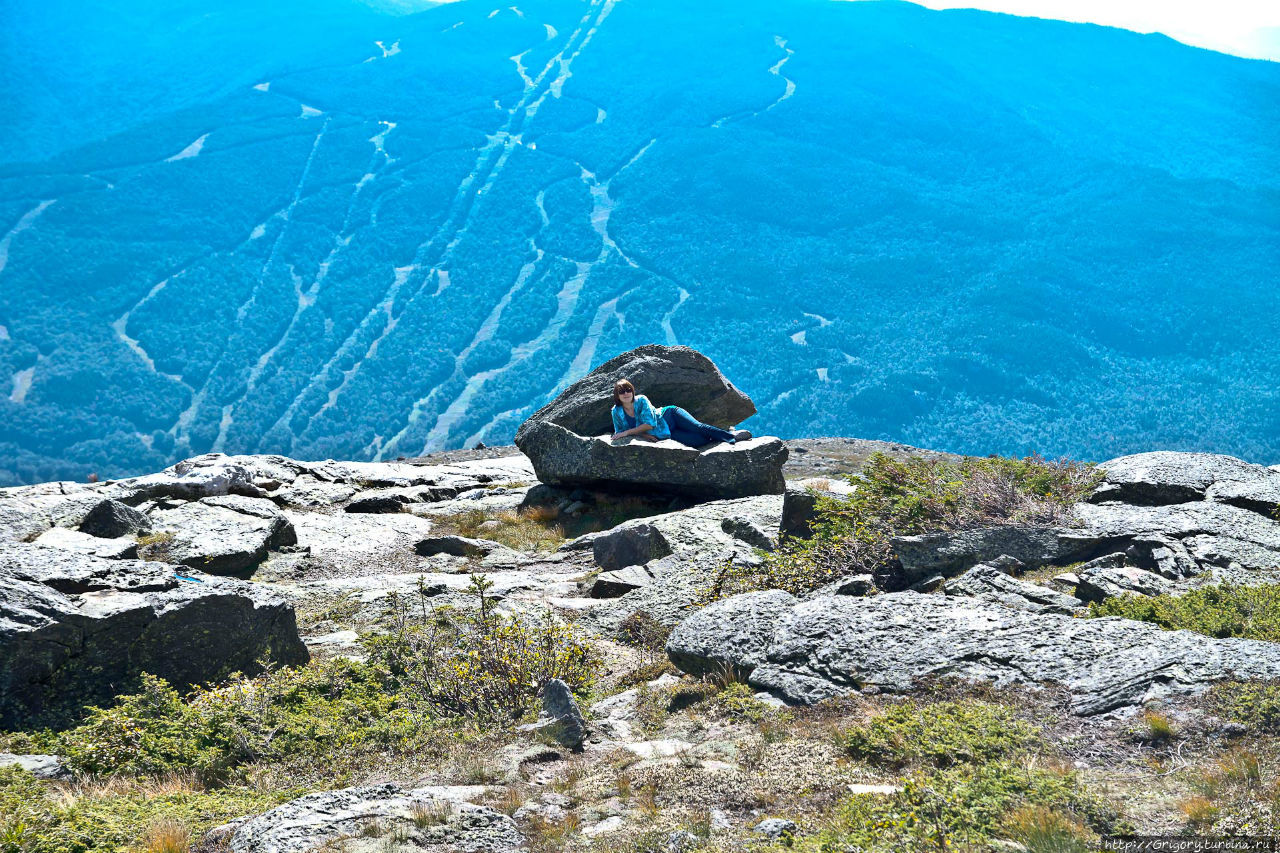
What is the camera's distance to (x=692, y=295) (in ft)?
642

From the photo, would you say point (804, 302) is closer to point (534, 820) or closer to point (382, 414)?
point (382, 414)

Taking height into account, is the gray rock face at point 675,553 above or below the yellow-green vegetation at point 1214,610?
below

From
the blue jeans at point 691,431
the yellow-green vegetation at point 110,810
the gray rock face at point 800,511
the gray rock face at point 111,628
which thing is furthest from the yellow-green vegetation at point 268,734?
the blue jeans at point 691,431

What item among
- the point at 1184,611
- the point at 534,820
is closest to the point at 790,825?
the point at 534,820

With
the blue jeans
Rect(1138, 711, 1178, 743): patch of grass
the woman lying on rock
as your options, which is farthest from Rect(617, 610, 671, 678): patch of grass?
the blue jeans

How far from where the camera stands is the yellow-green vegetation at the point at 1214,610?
6.60 meters

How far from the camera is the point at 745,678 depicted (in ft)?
24.1

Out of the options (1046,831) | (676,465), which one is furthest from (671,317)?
(1046,831)

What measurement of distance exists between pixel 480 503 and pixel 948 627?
1521 centimetres

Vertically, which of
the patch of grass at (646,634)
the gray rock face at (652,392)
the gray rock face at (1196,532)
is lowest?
the gray rock face at (652,392)

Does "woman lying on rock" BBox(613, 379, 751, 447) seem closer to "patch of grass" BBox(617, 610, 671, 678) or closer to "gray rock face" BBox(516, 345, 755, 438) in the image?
"gray rock face" BBox(516, 345, 755, 438)

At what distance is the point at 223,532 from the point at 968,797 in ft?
44.8

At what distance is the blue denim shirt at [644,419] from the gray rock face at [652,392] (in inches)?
80.8

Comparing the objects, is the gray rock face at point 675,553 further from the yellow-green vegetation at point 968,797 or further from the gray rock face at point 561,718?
the yellow-green vegetation at point 968,797
